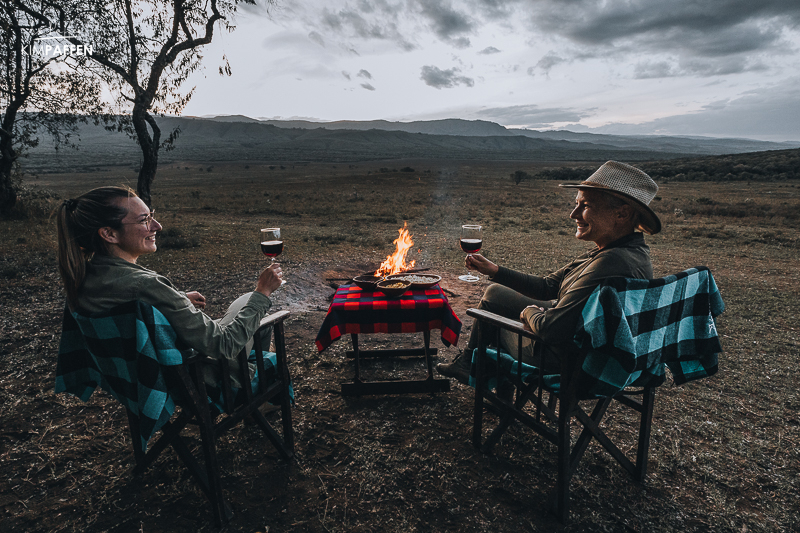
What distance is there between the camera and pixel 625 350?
2.01 meters

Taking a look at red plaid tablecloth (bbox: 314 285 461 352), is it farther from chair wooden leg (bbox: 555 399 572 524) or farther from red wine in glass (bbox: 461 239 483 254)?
chair wooden leg (bbox: 555 399 572 524)

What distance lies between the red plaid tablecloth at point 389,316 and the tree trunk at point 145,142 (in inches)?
396

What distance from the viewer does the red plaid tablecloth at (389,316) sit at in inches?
130

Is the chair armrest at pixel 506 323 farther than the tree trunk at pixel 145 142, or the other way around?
the tree trunk at pixel 145 142

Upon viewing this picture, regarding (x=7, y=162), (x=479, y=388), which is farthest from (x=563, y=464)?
(x=7, y=162)

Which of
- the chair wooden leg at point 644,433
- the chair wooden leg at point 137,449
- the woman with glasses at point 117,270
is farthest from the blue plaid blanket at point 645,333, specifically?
the chair wooden leg at point 137,449

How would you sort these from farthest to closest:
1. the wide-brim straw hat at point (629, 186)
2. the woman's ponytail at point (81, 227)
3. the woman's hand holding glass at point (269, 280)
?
1. the woman's hand holding glass at point (269, 280)
2. the wide-brim straw hat at point (629, 186)
3. the woman's ponytail at point (81, 227)

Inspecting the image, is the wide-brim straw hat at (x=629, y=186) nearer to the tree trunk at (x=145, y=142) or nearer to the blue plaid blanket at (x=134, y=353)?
the blue plaid blanket at (x=134, y=353)

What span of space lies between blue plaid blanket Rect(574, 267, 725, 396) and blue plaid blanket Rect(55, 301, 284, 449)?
209 cm

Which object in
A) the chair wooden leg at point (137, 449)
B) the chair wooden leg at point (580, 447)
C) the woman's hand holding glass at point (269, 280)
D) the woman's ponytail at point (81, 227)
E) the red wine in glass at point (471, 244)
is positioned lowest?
the chair wooden leg at point (137, 449)

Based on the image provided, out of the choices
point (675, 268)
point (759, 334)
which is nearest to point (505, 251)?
point (675, 268)

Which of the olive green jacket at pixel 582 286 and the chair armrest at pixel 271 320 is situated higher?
the olive green jacket at pixel 582 286

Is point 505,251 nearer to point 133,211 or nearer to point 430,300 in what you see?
point 430,300

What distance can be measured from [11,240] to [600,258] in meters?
12.9
